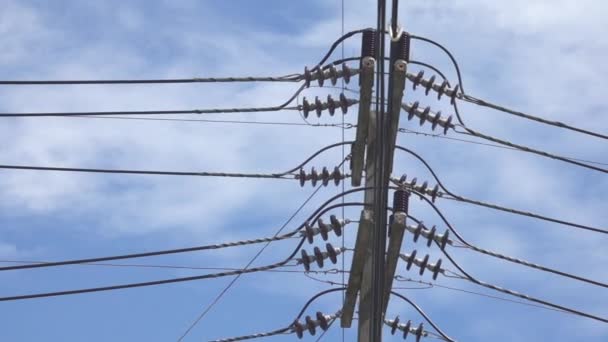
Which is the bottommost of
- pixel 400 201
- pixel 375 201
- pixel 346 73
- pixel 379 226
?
pixel 379 226

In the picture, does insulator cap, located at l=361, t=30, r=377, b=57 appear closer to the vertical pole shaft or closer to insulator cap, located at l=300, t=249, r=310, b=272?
the vertical pole shaft

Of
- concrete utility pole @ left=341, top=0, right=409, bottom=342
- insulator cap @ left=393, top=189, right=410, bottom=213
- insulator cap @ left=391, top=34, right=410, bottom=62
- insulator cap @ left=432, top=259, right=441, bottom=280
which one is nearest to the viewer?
concrete utility pole @ left=341, top=0, right=409, bottom=342

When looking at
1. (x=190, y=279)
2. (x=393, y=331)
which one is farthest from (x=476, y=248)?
(x=190, y=279)

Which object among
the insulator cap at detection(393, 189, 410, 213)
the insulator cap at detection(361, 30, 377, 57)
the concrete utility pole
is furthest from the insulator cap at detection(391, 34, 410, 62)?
the insulator cap at detection(393, 189, 410, 213)

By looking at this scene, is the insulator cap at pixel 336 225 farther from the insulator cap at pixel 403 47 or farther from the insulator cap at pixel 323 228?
the insulator cap at pixel 403 47

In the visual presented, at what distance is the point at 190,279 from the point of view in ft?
56.8

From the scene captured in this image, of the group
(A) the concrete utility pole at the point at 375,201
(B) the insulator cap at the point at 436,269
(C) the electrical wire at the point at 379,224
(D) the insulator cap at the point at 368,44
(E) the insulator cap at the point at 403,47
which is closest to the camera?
(C) the electrical wire at the point at 379,224

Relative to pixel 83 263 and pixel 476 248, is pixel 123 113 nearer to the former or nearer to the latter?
pixel 83 263

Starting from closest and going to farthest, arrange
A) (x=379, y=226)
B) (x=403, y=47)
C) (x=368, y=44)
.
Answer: (x=379, y=226), (x=403, y=47), (x=368, y=44)

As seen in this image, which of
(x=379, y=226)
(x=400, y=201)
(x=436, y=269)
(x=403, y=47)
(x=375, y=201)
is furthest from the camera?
(x=436, y=269)

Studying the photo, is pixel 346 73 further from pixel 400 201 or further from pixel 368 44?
pixel 400 201

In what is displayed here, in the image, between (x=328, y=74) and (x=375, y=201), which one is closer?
(x=375, y=201)

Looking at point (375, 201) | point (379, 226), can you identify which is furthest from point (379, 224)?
point (375, 201)

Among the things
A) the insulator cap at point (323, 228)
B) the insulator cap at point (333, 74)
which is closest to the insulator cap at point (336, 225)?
the insulator cap at point (323, 228)
